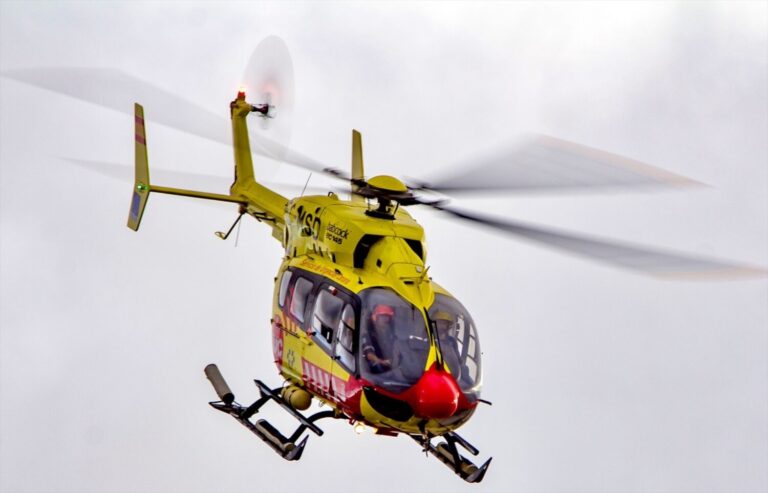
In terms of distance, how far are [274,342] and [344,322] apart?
2.45 metres

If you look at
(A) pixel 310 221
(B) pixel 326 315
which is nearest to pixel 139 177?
(A) pixel 310 221

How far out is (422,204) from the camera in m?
14.8

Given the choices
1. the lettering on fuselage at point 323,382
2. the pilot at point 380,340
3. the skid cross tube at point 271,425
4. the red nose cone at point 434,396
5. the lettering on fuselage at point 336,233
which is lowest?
the skid cross tube at point 271,425

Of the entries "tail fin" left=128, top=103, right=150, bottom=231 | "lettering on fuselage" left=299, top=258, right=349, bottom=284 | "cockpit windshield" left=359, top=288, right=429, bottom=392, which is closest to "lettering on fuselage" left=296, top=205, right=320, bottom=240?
"lettering on fuselage" left=299, top=258, right=349, bottom=284

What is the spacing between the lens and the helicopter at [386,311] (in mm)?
13719

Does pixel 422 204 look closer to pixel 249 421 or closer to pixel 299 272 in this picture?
pixel 299 272

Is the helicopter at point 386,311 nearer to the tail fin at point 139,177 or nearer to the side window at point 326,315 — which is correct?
the side window at point 326,315

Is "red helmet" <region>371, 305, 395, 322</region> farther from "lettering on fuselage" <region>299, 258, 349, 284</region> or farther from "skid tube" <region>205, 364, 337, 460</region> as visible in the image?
"skid tube" <region>205, 364, 337, 460</region>

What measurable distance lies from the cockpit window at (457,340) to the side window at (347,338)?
42.8 inches

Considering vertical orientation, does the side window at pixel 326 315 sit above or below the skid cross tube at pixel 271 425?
above

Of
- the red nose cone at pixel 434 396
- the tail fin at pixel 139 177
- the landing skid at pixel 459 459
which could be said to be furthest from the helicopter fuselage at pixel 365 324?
the tail fin at pixel 139 177

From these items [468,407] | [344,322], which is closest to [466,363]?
[468,407]

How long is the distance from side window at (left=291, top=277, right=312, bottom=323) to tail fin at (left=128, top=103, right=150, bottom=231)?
471 centimetres

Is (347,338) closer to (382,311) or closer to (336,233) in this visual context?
(382,311)
